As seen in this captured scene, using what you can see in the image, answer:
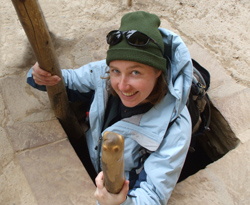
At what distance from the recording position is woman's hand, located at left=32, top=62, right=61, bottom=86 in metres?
1.58

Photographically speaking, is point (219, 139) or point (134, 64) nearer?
point (134, 64)

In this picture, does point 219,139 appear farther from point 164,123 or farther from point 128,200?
point 128,200

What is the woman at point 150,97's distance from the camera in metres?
1.38

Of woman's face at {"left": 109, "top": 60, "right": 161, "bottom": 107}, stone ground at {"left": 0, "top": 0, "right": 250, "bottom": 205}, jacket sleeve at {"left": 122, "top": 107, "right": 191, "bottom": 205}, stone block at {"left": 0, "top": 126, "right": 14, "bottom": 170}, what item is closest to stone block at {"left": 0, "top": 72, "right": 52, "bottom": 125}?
stone ground at {"left": 0, "top": 0, "right": 250, "bottom": 205}

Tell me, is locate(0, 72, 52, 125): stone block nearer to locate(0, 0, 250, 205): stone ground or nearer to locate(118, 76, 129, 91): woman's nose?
locate(0, 0, 250, 205): stone ground

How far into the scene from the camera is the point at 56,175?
1.69 metres

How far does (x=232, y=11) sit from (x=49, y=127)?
8.45 feet

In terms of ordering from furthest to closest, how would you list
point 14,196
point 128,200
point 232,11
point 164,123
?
point 232,11
point 14,196
point 164,123
point 128,200

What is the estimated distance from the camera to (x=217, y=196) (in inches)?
66.0

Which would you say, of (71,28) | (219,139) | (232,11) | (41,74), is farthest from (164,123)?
(232,11)

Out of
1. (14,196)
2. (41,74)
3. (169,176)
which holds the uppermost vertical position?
(41,74)

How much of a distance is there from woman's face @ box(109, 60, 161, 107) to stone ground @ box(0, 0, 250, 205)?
662 millimetres

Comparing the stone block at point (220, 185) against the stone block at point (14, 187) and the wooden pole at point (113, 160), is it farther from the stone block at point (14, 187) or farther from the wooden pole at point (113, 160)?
the stone block at point (14, 187)

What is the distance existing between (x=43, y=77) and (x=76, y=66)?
2.69 ft
